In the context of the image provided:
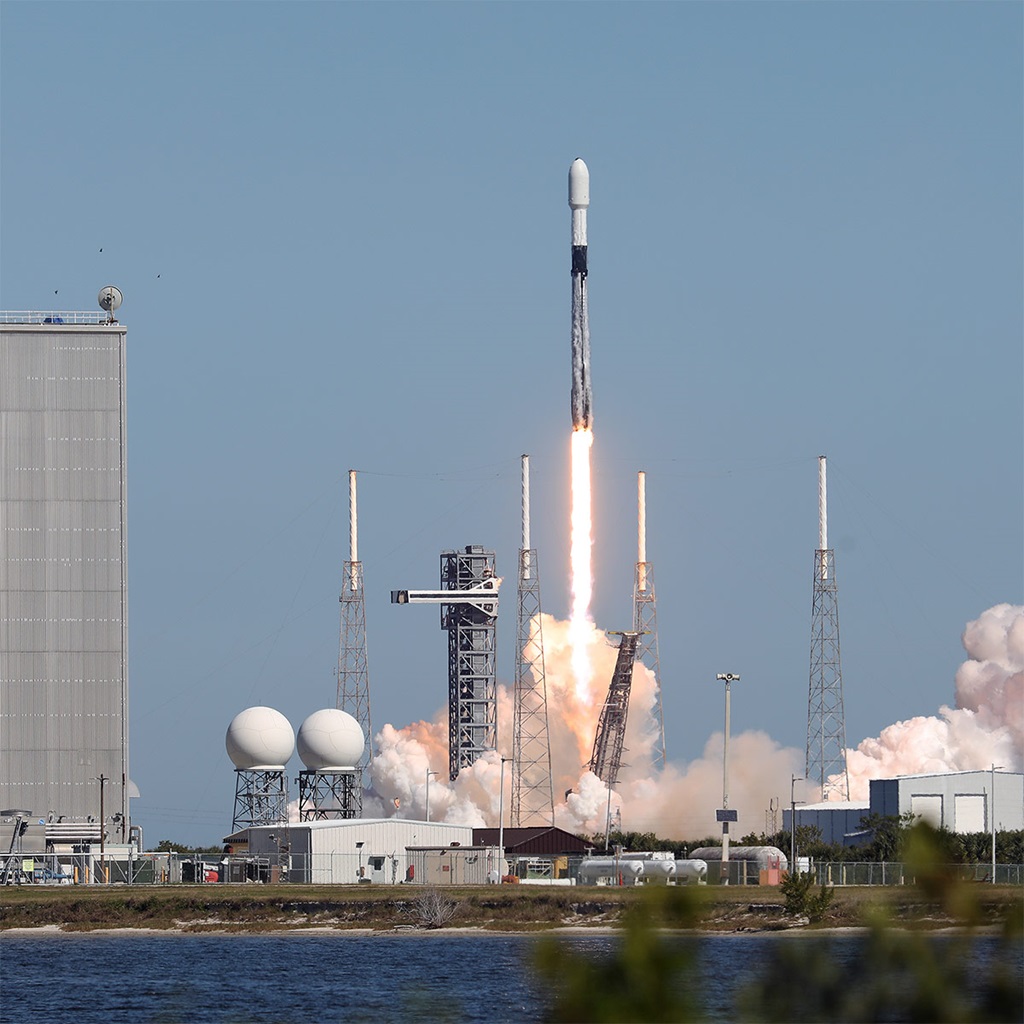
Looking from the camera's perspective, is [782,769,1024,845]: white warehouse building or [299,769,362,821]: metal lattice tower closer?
[782,769,1024,845]: white warehouse building

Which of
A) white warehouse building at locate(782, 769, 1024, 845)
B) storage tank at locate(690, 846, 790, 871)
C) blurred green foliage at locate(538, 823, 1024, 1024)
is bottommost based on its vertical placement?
storage tank at locate(690, 846, 790, 871)

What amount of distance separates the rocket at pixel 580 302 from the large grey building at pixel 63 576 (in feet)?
85.8

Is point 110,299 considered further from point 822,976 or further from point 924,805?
point 822,976

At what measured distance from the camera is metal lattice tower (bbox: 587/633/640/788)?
363 ft

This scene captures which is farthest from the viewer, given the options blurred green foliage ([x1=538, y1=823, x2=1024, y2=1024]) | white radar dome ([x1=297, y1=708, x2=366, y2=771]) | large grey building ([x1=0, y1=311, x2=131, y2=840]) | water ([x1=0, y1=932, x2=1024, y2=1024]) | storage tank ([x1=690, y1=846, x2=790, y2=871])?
white radar dome ([x1=297, y1=708, x2=366, y2=771])

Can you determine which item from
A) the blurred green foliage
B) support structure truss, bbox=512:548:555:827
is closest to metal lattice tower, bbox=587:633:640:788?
support structure truss, bbox=512:548:555:827

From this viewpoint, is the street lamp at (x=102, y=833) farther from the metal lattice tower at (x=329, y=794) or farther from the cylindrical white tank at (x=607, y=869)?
the cylindrical white tank at (x=607, y=869)

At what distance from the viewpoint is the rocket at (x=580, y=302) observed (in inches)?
4284

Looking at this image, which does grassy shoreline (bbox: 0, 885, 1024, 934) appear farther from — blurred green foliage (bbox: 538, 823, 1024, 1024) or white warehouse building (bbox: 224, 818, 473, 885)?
blurred green foliage (bbox: 538, 823, 1024, 1024)

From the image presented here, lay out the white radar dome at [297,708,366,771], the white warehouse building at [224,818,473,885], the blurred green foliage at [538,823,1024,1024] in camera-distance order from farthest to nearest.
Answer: the white radar dome at [297,708,366,771] < the white warehouse building at [224,818,473,885] < the blurred green foliage at [538,823,1024,1024]

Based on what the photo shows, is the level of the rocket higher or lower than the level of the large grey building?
higher

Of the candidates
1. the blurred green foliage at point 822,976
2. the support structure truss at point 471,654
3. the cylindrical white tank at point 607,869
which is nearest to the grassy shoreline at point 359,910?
the cylindrical white tank at point 607,869

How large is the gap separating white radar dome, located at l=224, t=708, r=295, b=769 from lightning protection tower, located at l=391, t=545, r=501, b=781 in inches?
426

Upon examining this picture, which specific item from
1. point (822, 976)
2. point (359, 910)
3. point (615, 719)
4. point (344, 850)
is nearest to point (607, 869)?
point (344, 850)
